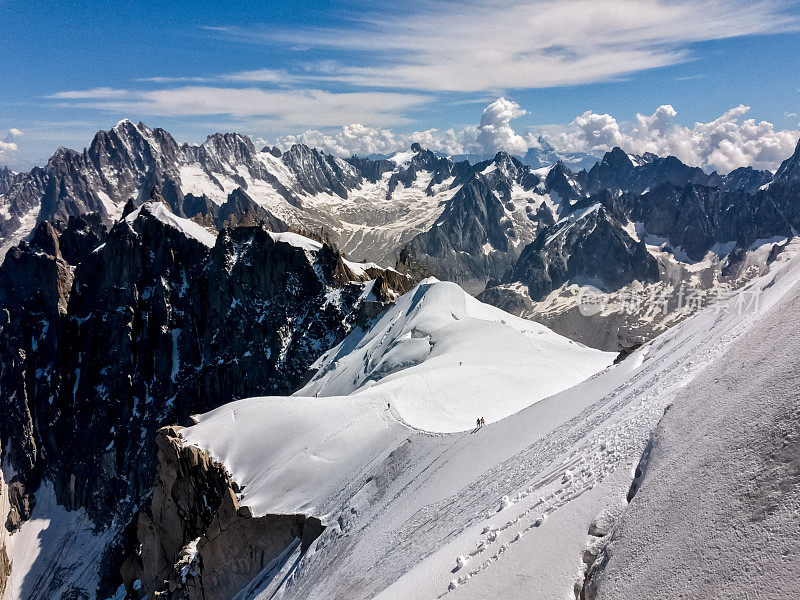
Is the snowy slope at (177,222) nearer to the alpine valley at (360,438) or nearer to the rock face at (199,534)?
the alpine valley at (360,438)

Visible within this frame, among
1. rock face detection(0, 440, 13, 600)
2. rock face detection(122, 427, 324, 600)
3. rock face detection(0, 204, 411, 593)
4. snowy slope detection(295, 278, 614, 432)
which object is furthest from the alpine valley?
rock face detection(0, 440, 13, 600)

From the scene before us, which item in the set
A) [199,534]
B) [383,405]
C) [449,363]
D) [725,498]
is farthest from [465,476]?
[199,534]

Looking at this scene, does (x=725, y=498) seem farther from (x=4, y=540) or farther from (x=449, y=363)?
(x=4, y=540)

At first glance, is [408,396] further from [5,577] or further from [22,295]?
[22,295]

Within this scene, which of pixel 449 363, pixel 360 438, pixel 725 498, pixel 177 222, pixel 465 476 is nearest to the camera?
pixel 725 498

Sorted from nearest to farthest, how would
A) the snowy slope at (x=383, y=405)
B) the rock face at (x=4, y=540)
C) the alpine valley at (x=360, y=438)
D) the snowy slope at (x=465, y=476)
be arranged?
the alpine valley at (x=360, y=438)
the snowy slope at (x=465, y=476)
the snowy slope at (x=383, y=405)
the rock face at (x=4, y=540)

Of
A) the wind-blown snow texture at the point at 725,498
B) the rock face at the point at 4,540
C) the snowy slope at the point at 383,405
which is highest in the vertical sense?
the wind-blown snow texture at the point at 725,498

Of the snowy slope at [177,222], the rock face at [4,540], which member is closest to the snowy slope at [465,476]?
the snowy slope at [177,222]

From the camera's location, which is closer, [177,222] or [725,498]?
[725,498]
